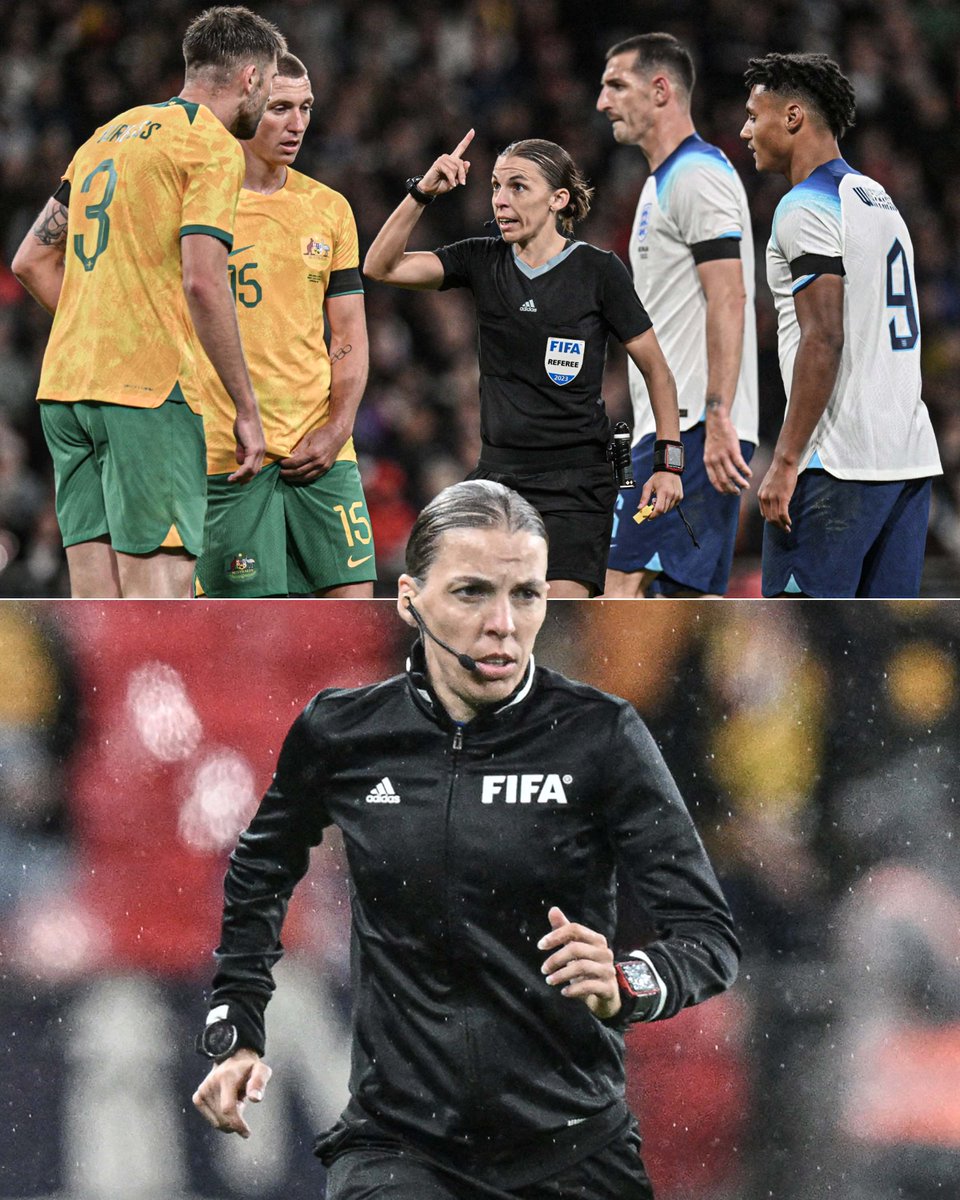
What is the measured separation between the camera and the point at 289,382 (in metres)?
4.78

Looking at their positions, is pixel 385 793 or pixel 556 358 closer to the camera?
pixel 385 793

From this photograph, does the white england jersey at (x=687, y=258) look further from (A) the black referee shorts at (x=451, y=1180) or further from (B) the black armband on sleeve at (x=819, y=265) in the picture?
(A) the black referee shorts at (x=451, y=1180)

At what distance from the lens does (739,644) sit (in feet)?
10.7

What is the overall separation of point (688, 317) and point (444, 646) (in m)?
2.28

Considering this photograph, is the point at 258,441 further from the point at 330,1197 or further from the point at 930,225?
the point at 930,225

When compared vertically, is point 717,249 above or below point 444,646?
above

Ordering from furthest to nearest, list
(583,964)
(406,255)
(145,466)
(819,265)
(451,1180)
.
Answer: (406,255)
(819,265)
(145,466)
(451,1180)
(583,964)

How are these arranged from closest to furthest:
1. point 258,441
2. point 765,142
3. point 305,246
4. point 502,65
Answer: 1. point 258,441
2. point 765,142
3. point 305,246
4. point 502,65

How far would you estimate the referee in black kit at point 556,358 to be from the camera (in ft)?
14.4

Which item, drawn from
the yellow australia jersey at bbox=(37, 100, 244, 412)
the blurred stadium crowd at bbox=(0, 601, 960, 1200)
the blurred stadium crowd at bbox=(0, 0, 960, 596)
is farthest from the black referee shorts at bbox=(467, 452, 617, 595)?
the blurred stadium crowd at bbox=(0, 0, 960, 596)

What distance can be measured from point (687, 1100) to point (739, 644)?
0.86 metres

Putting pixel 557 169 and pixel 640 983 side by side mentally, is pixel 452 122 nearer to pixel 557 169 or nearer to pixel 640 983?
pixel 557 169

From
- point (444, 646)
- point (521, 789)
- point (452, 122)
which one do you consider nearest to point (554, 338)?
point (444, 646)

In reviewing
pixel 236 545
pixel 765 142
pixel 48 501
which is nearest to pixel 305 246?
pixel 236 545
